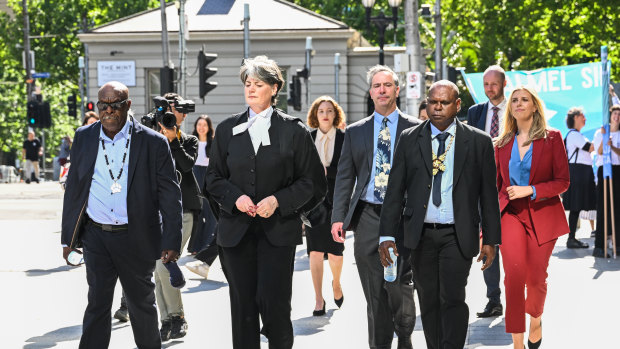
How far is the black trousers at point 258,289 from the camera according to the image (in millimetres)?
6070

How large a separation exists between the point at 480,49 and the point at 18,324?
115ft

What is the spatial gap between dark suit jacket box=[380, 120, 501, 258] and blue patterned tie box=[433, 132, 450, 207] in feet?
0.12

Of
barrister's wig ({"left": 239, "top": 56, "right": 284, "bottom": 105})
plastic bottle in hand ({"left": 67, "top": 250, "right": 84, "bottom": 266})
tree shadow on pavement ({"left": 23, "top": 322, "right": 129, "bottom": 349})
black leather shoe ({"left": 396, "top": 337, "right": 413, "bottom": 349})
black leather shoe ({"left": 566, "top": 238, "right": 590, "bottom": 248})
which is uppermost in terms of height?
barrister's wig ({"left": 239, "top": 56, "right": 284, "bottom": 105})

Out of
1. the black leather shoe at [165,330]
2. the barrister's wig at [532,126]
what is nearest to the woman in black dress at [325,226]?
the black leather shoe at [165,330]

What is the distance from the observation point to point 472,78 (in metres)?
15.3

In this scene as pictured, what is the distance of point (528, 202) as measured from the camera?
7.36 metres

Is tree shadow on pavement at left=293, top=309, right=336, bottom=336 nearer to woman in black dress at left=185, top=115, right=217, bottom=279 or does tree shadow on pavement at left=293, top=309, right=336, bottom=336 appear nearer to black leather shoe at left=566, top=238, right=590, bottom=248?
woman in black dress at left=185, top=115, right=217, bottom=279

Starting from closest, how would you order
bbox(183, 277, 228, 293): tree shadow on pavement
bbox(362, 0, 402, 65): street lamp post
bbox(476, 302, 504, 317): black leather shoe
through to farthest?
bbox(476, 302, 504, 317): black leather shoe
bbox(183, 277, 228, 293): tree shadow on pavement
bbox(362, 0, 402, 65): street lamp post

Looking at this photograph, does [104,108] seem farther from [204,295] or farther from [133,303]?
[204,295]

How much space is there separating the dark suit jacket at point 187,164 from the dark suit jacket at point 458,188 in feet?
8.01

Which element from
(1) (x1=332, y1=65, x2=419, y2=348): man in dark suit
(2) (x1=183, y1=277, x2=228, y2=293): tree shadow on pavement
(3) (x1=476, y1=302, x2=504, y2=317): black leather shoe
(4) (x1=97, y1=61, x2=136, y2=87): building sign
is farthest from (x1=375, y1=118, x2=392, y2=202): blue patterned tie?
(4) (x1=97, y1=61, x2=136, y2=87): building sign

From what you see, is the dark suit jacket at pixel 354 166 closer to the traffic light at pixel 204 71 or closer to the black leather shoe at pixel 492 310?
the black leather shoe at pixel 492 310

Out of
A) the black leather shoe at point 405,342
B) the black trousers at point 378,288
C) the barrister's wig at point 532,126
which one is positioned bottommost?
the black leather shoe at point 405,342

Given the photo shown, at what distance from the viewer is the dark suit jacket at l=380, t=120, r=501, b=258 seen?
20.4 ft
